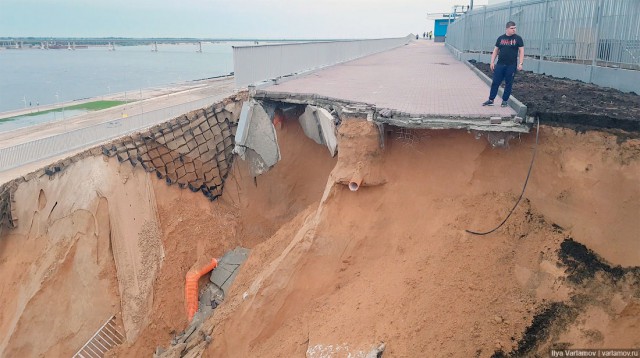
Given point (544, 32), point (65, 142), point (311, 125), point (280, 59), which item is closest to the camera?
point (311, 125)

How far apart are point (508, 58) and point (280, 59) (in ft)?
21.5

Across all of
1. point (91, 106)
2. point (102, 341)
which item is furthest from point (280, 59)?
point (91, 106)

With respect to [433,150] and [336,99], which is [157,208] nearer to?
[336,99]

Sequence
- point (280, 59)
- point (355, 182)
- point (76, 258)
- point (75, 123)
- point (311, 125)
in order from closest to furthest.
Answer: point (355, 182), point (76, 258), point (311, 125), point (280, 59), point (75, 123)

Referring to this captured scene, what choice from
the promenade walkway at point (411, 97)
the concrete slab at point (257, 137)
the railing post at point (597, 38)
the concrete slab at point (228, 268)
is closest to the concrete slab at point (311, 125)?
the promenade walkway at point (411, 97)

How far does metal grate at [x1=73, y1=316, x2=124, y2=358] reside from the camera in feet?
25.4

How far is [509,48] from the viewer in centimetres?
639

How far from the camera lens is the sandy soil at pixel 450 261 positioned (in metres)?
4.25

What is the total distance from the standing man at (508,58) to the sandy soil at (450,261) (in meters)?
1.29

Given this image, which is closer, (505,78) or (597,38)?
(505,78)

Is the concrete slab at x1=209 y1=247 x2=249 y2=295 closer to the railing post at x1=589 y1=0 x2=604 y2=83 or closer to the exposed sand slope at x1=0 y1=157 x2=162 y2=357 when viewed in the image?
the exposed sand slope at x1=0 y1=157 x2=162 y2=357

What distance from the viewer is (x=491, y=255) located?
4.89 m

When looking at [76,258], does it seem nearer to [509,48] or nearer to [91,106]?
[509,48]

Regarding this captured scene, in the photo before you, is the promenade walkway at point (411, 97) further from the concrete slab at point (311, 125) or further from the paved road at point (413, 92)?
the concrete slab at point (311, 125)
